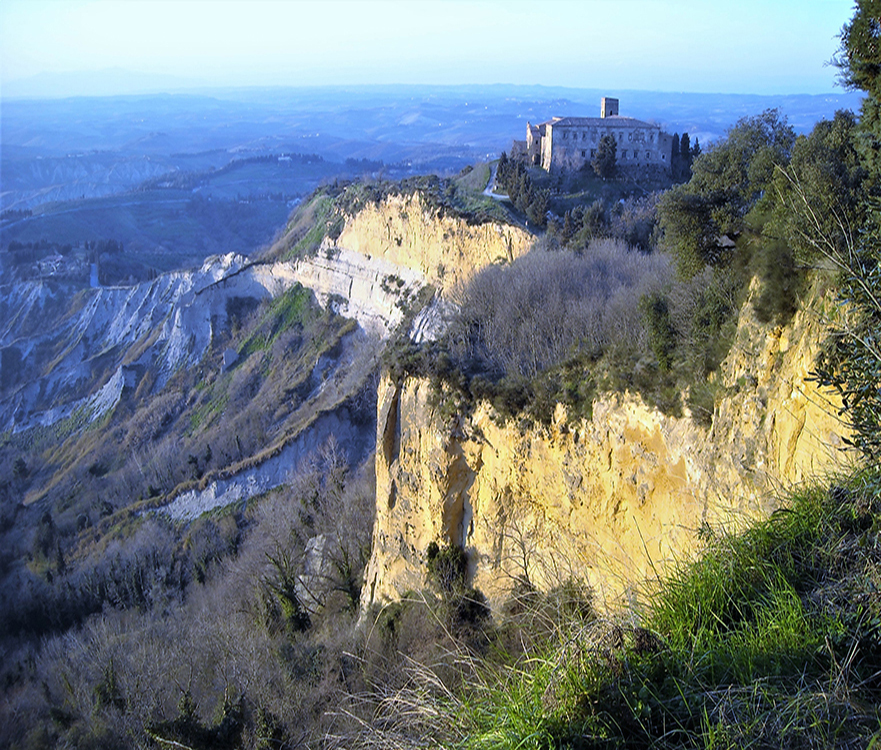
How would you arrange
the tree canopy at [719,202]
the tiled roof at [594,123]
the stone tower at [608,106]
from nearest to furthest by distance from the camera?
the tree canopy at [719,202]
the tiled roof at [594,123]
the stone tower at [608,106]

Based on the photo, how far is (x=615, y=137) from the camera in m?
44.8

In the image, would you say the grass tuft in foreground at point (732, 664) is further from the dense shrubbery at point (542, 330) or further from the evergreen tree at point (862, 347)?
the dense shrubbery at point (542, 330)

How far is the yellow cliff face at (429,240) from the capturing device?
34562mm

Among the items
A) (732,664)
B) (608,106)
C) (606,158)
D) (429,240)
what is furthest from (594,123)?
(732,664)

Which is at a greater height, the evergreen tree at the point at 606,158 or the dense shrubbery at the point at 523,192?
the evergreen tree at the point at 606,158

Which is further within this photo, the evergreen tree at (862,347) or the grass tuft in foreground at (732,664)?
the evergreen tree at (862,347)

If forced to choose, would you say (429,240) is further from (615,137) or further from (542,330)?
(542,330)

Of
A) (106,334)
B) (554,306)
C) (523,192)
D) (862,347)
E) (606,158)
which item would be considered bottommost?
(106,334)

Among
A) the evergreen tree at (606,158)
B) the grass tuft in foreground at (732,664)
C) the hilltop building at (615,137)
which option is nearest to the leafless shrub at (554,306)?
the grass tuft in foreground at (732,664)

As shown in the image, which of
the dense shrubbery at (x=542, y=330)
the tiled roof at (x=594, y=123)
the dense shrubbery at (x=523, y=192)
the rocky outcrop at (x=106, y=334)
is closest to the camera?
the dense shrubbery at (x=542, y=330)

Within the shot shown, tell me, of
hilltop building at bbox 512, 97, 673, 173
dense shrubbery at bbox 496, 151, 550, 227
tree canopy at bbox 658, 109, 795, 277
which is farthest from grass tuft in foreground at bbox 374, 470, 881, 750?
hilltop building at bbox 512, 97, 673, 173

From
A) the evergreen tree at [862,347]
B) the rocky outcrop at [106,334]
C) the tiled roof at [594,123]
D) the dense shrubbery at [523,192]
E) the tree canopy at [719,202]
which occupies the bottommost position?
the rocky outcrop at [106,334]

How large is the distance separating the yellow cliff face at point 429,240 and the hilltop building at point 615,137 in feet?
36.6

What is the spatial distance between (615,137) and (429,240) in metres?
16.3
